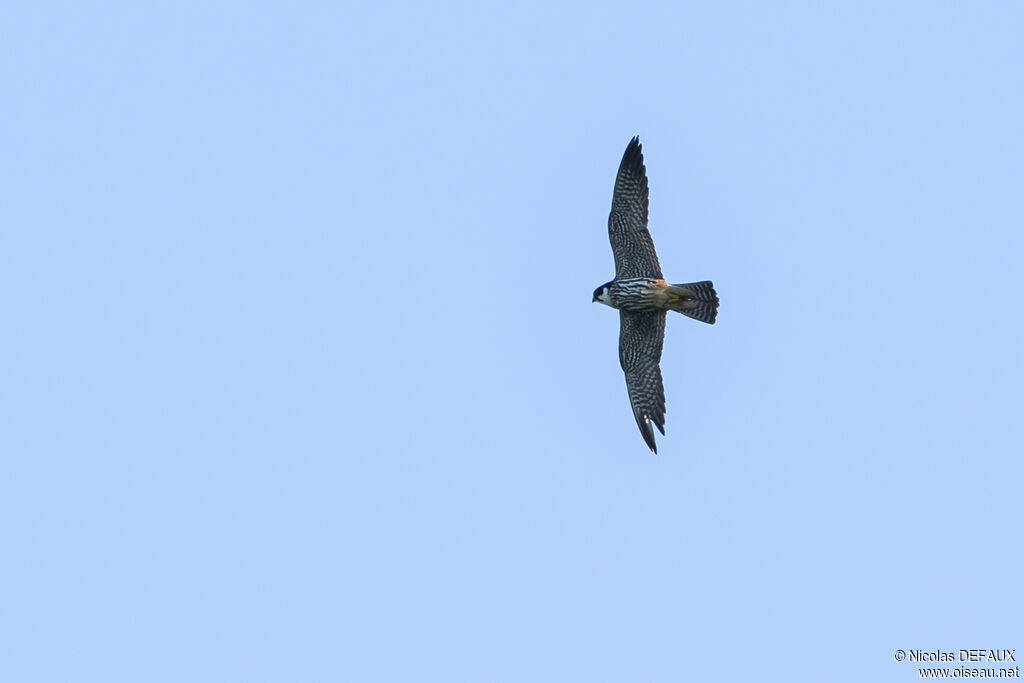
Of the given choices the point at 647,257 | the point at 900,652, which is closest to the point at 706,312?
the point at 647,257

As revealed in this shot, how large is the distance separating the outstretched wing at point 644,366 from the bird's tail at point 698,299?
71 centimetres

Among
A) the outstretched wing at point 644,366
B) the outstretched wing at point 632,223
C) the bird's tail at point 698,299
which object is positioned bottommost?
the outstretched wing at point 644,366

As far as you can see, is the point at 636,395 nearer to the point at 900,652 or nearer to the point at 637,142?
the point at 637,142

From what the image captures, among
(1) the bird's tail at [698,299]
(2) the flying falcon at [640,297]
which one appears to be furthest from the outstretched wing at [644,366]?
(1) the bird's tail at [698,299]

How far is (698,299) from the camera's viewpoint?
17797 mm

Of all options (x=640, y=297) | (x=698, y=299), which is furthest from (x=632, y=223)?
(x=698, y=299)

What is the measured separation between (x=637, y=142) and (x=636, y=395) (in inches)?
145

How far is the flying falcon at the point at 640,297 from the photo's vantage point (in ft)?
59.0

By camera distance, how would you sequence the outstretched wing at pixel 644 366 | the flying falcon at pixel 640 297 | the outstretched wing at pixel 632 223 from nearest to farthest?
the flying falcon at pixel 640 297
the outstretched wing at pixel 632 223
the outstretched wing at pixel 644 366

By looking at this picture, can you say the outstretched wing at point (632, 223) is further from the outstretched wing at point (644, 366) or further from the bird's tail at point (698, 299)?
the outstretched wing at point (644, 366)

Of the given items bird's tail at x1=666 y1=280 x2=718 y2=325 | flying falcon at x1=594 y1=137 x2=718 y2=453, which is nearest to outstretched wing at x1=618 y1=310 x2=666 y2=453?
flying falcon at x1=594 y1=137 x2=718 y2=453

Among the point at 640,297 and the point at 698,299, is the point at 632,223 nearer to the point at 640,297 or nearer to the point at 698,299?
the point at 640,297

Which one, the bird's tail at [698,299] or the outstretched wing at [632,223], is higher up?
the outstretched wing at [632,223]

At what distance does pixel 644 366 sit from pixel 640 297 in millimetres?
1208
